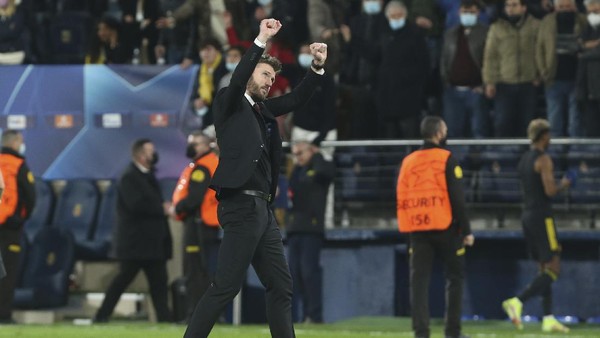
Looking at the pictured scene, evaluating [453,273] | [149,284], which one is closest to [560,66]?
[453,273]

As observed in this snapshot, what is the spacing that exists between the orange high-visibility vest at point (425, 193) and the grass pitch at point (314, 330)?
1.50 meters

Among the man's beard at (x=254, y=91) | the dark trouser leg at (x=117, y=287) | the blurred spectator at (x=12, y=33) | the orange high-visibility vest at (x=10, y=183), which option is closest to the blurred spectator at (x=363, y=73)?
the dark trouser leg at (x=117, y=287)

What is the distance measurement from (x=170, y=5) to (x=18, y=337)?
344 inches

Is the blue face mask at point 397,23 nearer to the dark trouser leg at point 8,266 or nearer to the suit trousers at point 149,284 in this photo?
the suit trousers at point 149,284

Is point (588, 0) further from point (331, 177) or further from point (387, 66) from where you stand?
point (331, 177)

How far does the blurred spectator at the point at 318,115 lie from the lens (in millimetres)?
19625

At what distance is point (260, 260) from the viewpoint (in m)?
10.7

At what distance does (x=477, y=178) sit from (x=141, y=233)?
13.3 feet

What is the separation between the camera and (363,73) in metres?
20.6

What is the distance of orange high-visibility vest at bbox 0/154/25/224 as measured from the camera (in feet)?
58.9

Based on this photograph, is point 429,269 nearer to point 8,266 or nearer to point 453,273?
point 453,273

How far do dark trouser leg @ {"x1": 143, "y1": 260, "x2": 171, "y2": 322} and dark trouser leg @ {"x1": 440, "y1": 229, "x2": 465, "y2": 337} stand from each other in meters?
5.06

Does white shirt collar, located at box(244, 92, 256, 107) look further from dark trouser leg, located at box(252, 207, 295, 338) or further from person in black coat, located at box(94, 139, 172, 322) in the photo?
person in black coat, located at box(94, 139, 172, 322)

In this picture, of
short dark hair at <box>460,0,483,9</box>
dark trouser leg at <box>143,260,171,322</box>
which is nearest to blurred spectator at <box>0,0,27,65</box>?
dark trouser leg at <box>143,260,171,322</box>
